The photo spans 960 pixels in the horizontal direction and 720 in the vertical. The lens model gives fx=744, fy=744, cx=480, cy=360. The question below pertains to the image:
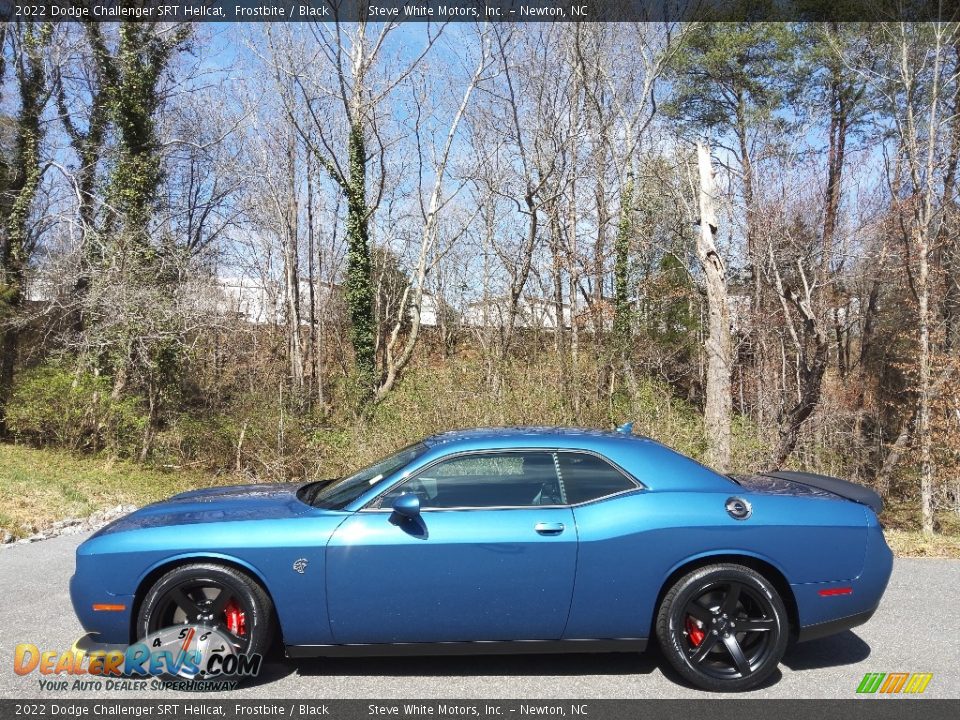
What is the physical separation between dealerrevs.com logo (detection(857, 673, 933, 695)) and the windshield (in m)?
2.75

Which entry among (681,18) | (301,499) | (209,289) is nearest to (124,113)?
(209,289)

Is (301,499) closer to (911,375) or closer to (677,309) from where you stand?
(911,375)

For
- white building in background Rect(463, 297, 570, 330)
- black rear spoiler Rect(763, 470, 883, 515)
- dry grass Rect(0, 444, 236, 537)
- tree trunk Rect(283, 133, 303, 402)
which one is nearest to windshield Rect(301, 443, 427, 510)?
black rear spoiler Rect(763, 470, 883, 515)

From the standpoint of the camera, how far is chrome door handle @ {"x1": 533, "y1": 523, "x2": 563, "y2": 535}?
13.1 feet

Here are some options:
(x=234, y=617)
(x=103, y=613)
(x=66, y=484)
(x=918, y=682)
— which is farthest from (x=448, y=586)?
(x=66, y=484)

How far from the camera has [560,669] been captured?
421 cm

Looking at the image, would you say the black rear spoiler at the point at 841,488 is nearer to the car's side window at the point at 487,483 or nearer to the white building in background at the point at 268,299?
the car's side window at the point at 487,483

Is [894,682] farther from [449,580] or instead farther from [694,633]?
[449,580]

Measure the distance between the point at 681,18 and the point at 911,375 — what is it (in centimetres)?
1177

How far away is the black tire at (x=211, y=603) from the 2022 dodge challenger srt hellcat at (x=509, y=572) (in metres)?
0.01

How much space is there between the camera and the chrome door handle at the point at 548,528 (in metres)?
4.00

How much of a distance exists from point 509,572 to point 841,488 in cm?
224

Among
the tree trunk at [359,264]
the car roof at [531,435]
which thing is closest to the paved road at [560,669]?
the car roof at [531,435]

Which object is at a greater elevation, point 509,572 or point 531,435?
point 531,435
